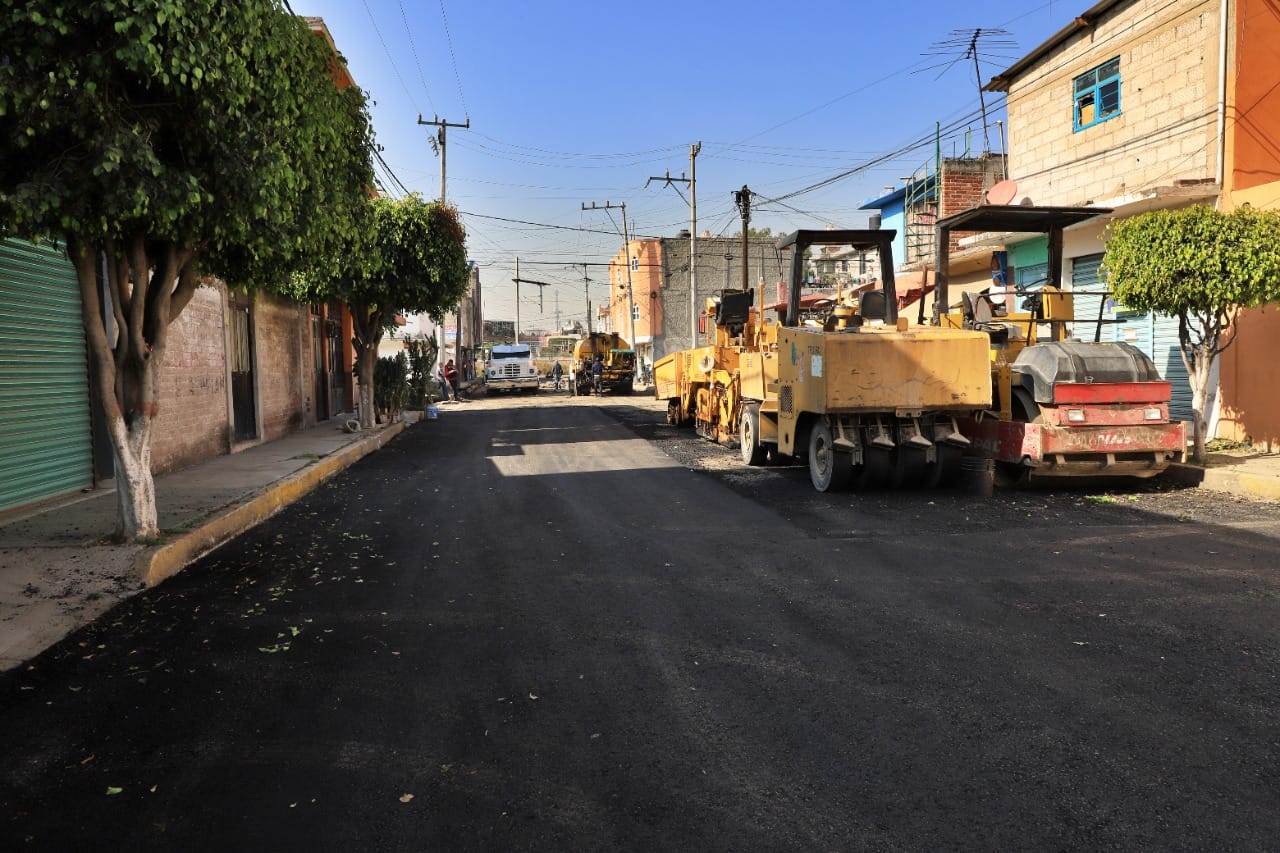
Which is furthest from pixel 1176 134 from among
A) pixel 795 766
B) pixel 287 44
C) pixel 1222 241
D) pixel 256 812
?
pixel 256 812

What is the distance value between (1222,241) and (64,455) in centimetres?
1298

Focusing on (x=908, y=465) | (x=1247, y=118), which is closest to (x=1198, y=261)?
(x=908, y=465)

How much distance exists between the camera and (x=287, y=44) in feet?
22.3

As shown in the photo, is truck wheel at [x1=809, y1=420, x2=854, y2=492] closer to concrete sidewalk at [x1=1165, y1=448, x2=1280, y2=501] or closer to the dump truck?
concrete sidewalk at [x1=1165, y1=448, x2=1280, y2=501]

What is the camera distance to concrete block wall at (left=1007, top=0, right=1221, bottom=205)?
44.4ft

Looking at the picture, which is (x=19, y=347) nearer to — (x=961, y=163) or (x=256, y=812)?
(x=256, y=812)

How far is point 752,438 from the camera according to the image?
517 inches

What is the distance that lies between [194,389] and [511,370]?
97.1 feet

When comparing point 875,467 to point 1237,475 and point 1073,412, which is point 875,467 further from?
point 1237,475

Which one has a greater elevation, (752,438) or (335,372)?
(335,372)

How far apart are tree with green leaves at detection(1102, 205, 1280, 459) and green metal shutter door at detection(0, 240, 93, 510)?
38.2ft

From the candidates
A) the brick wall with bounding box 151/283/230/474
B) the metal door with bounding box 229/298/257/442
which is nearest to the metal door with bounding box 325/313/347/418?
the metal door with bounding box 229/298/257/442

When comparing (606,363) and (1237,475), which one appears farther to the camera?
(606,363)

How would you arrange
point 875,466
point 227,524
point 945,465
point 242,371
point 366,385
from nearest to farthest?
point 227,524 < point 875,466 < point 945,465 < point 242,371 < point 366,385
